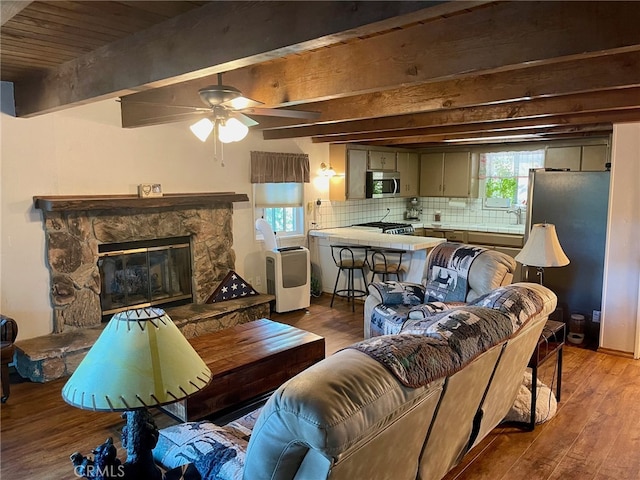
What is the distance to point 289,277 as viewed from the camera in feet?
18.7

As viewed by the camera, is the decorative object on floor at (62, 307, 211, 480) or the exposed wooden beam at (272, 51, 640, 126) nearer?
the decorative object on floor at (62, 307, 211, 480)

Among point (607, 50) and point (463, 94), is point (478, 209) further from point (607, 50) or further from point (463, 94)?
point (607, 50)

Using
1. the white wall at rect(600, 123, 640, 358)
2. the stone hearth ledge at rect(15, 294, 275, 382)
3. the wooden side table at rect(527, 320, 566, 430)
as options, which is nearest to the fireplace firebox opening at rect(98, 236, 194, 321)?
the stone hearth ledge at rect(15, 294, 275, 382)

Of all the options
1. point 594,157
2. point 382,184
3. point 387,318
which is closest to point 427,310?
point 387,318

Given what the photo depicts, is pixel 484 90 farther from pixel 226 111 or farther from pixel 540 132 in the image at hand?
pixel 540 132

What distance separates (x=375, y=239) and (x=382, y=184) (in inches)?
66.9

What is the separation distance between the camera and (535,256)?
3.76 meters

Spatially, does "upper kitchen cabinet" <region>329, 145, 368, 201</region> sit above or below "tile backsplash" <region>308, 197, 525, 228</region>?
above

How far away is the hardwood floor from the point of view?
105 inches

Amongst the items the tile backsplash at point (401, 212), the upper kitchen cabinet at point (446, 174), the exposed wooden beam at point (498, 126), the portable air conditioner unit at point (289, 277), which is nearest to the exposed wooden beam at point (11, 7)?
the exposed wooden beam at point (498, 126)

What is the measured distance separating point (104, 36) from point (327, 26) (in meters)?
1.46

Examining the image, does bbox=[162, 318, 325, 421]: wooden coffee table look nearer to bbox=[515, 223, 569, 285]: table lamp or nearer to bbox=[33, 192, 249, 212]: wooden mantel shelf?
bbox=[33, 192, 249, 212]: wooden mantel shelf

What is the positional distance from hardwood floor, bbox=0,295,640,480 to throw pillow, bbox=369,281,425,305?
1.22 metres

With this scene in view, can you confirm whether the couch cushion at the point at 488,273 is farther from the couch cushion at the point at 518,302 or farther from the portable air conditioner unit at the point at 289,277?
the portable air conditioner unit at the point at 289,277
